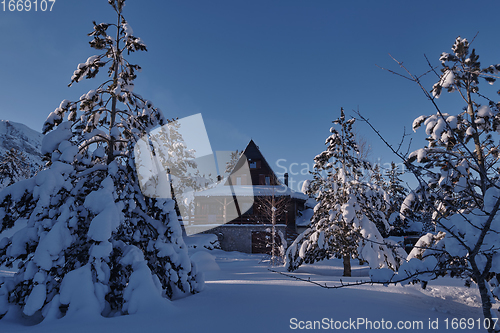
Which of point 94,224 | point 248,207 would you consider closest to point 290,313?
point 94,224

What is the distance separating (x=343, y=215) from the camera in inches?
400

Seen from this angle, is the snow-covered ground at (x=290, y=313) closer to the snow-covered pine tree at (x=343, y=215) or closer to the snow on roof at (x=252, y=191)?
the snow-covered pine tree at (x=343, y=215)

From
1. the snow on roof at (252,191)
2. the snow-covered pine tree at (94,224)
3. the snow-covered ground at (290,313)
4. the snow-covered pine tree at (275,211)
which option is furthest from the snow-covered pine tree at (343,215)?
the snow on roof at (252,191)

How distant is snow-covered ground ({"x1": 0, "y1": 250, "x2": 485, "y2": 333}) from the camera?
3.90m

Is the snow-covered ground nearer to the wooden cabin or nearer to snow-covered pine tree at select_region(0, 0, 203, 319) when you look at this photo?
snow-covered pine tree at select_region(0, 0, 203, 319)

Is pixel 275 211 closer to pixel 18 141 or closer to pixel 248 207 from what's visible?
pixel 248 207

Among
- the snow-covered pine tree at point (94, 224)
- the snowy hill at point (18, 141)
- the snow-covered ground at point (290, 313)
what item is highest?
the snowy hill at point (18, 141)

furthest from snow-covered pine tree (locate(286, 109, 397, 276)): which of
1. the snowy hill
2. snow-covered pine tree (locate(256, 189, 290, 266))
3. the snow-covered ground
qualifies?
the snowy hill

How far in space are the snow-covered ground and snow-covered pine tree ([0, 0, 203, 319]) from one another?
38 cm

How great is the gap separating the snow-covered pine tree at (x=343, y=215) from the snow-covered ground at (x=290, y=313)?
3825mm

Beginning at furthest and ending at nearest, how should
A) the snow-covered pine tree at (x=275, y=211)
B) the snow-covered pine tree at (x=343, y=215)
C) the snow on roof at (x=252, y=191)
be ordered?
the snow on roof at (x=252, y=191) → the snow-covered pine tree at (x=275, y=211) → the snow-covered pine tree at (x=343, y=215)

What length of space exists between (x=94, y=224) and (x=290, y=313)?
3.56m

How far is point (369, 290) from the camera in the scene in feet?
20.3

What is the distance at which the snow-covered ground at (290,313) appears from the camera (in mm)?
3900
